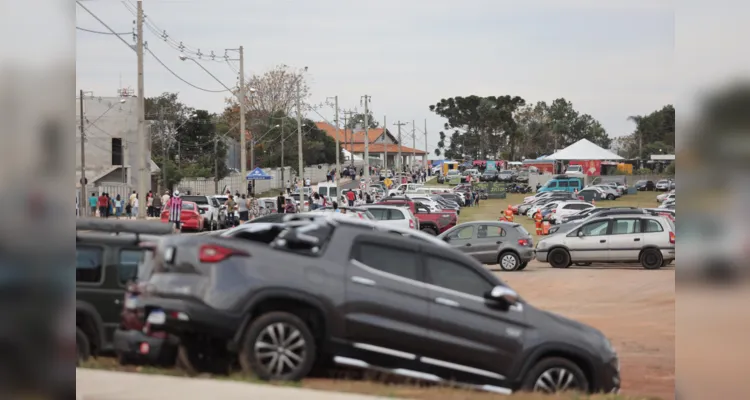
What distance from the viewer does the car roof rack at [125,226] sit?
6922mm

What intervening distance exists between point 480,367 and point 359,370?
86 cm

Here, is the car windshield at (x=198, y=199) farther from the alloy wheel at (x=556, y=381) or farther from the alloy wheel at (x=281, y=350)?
the alloy wheel at (x=556, y=381)

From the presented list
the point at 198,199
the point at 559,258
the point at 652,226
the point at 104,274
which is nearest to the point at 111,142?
the point at 198,199

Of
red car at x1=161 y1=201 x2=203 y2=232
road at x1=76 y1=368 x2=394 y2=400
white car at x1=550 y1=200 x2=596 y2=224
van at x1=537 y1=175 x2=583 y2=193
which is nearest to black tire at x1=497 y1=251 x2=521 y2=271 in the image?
van at x1=537 y1=175 x2=583 y2=193

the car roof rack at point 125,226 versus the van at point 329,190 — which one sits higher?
the van at point 329,190

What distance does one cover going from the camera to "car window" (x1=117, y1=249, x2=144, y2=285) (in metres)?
6.72

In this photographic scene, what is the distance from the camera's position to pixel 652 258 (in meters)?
7.82

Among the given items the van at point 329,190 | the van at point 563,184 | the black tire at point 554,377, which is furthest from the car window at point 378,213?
the black tire at point 554,377

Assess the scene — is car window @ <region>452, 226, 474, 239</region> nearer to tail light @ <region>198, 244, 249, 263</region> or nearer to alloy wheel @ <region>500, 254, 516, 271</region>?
alloy wheel @ <region>500, 254, 516, 271</region>

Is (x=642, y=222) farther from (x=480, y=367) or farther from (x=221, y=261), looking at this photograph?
(x=221, y=261)

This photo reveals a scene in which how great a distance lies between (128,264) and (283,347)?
1.43 metres

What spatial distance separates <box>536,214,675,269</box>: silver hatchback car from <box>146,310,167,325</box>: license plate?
3.92 meters

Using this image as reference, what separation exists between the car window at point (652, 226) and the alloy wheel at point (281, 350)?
347cm
